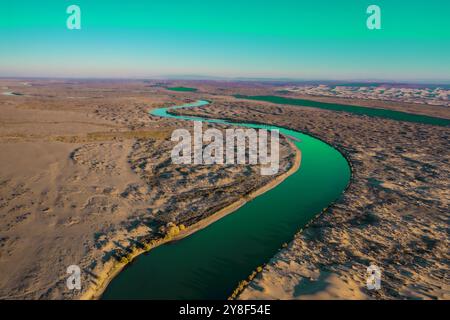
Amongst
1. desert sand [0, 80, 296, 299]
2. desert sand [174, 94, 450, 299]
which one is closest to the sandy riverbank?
desert sand [0, 80, 296, 299]

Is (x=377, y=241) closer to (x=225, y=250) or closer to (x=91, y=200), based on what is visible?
(x=225, y=250)

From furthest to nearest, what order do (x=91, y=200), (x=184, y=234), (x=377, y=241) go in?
1. (x=91, y=200)
2. (x=184, y=234)
3. (x=377, y=241)

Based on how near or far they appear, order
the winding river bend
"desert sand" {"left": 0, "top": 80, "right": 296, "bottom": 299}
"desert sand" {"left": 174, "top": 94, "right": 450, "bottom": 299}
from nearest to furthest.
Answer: "desert sand" {"left": 174, "top": 94, "right": 450, "bottom": 299}
the winding river bend
"desert sand" {"left": 0, "top": 80, "right": 296, "bottom": 299}

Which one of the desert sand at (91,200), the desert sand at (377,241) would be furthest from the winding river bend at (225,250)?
the desert sand at (377,241)

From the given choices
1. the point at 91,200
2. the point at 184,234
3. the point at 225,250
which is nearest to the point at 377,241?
the point at 225,250

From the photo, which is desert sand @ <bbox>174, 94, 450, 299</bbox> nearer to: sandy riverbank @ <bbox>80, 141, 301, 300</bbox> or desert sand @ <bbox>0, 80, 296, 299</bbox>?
sandy riverbank @ <bbox>80, 141, 301, 300</bbox>

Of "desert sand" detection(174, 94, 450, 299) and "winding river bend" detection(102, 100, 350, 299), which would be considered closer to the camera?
"desert sand" detection(174, 94, 450, 299)

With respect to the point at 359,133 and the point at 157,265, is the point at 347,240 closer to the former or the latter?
the point at 157,265

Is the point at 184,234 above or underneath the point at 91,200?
underneath

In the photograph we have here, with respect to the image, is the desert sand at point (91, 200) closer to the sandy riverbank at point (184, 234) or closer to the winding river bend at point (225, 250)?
the sandy riverbank at point (184, 234)
